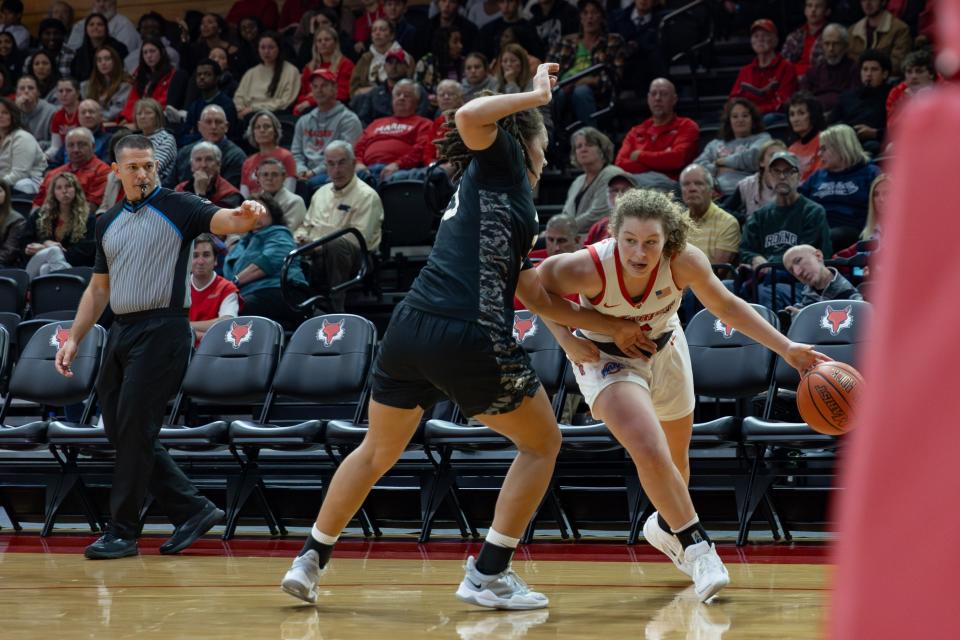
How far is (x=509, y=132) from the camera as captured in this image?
12.2ft

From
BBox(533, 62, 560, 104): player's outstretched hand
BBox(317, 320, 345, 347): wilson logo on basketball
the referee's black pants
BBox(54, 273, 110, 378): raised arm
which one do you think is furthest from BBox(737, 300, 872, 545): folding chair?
BBox(54, 273, 110, 378): raised arm

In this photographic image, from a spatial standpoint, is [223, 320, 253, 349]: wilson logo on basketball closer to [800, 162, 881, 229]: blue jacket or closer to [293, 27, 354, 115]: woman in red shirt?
[800, 162, 881, 229]: blue jacket

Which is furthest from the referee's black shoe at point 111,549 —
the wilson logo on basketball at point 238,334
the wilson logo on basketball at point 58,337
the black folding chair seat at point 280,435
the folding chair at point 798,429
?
the folding chair at point 798,429

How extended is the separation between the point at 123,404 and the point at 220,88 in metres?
7.05

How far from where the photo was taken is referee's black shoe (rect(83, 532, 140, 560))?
5.44 metres

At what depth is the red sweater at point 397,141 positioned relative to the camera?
976 cm

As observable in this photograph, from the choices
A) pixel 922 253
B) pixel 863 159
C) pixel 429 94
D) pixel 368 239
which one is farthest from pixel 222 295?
pixel 922 253

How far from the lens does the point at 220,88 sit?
11953mm

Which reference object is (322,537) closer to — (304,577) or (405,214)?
(304,577)

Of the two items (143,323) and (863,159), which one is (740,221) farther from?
(143,323)

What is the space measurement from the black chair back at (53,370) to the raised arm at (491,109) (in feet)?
14.2

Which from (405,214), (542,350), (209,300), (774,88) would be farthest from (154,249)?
(774,88)

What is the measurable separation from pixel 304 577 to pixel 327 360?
295 cm

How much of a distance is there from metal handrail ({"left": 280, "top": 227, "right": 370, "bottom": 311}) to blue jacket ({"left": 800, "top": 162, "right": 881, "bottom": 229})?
2.99 metres
